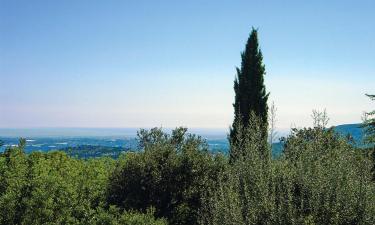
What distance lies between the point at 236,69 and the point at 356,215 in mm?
20144

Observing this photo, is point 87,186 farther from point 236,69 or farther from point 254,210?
point 236,69

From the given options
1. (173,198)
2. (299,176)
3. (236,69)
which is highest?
(236,69)

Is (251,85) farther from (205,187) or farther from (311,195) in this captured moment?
(311,195)

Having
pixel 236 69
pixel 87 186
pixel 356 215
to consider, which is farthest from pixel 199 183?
pixel 236 69

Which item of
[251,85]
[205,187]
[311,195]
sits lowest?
[205,187]

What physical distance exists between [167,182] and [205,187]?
1.11 m

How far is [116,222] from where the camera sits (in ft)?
27.3

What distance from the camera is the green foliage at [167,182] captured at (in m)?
12.2

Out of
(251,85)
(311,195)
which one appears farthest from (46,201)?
(251,85)

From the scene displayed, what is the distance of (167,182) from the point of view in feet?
41.3

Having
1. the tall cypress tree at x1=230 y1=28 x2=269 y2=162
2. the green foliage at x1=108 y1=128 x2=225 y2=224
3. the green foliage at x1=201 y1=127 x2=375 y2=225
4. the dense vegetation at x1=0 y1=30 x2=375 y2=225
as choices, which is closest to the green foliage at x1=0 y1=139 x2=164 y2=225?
the dense vegetation at x1=0 y1=30 x2=375 y2=225

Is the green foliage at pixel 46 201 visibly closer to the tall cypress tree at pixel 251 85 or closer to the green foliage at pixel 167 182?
the green foliage at pixel 167 182

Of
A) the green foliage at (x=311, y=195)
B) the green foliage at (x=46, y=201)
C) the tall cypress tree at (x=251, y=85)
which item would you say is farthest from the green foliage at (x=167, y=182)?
the tall cypress tree at (x=251, y=85)

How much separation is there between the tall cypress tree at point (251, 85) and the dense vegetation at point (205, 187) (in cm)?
→ 1221
